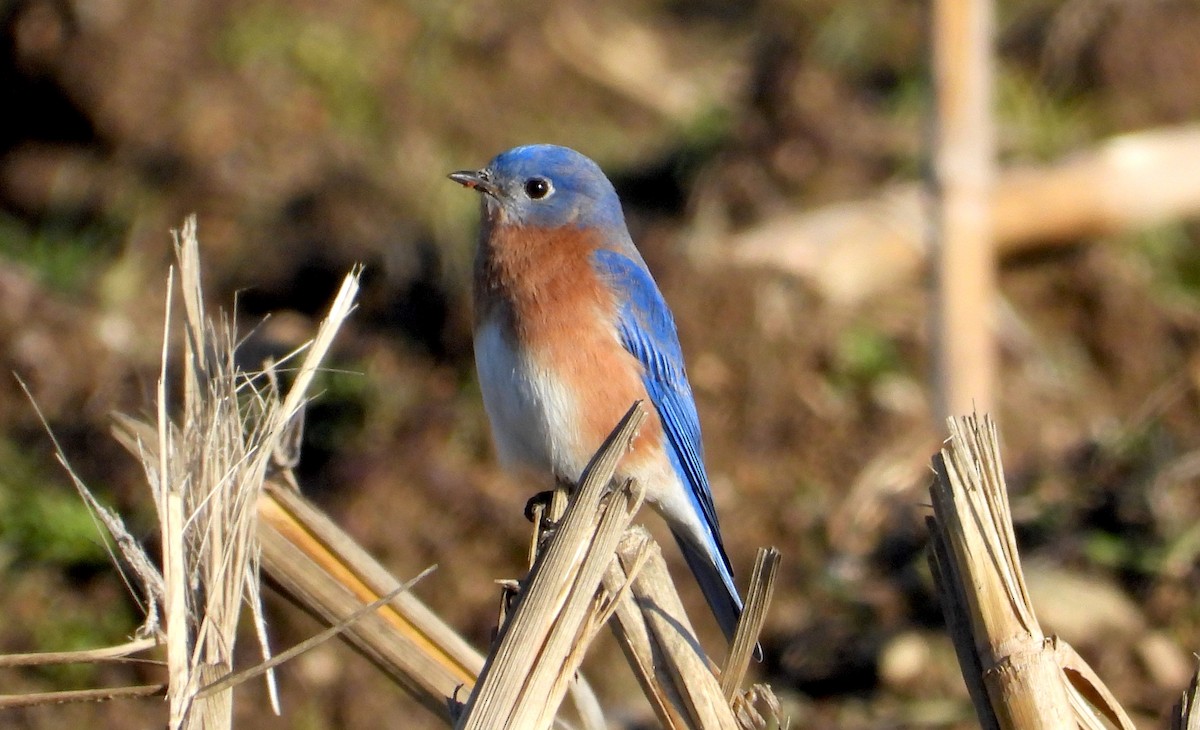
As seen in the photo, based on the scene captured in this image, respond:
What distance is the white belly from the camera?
13.2 ft

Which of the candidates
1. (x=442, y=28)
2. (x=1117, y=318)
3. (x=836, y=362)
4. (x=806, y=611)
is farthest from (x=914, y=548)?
(x=442, y=28)

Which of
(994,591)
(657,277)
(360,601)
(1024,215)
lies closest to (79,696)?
(360,601)

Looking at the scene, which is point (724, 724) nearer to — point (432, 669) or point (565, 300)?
point (432, 669)

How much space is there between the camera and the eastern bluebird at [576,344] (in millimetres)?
4043

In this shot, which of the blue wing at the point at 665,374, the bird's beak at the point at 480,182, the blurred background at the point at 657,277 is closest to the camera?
the blue wing at the point at 665,374

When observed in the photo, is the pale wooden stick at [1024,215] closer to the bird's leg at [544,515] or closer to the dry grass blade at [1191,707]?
the bird's leg at [544,515]

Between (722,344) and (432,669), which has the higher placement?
(722,344)

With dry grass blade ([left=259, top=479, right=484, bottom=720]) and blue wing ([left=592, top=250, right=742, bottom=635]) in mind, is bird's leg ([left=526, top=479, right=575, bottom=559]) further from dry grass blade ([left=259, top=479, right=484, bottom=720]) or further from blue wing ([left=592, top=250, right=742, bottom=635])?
blue wing ([left=592, top=250, right=742, bottom=635])

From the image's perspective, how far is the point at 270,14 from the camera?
8.88 meters

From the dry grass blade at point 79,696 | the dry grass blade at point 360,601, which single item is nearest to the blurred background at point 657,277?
the dry grass blade at point 360,601

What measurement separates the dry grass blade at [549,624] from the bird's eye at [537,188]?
227 cm

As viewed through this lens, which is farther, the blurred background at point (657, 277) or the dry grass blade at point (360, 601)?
the blurred background at point (657, 277)

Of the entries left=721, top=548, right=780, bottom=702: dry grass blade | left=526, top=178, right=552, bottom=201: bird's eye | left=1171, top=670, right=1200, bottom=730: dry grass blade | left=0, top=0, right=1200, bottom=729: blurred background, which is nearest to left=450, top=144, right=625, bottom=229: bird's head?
left=526, top=178, right=552, bottom=201: bird's eye

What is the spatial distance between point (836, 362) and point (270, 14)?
4063 mm
